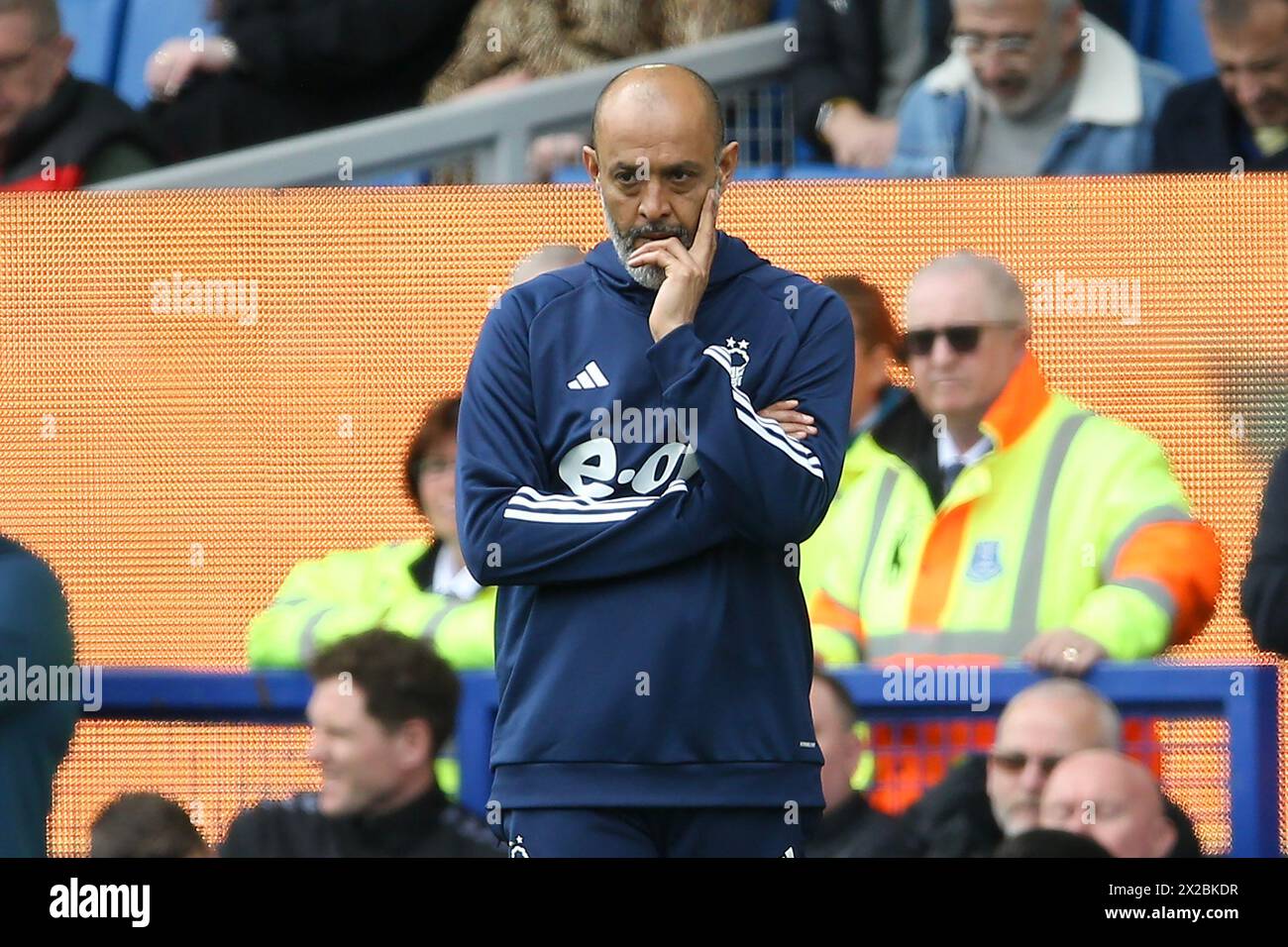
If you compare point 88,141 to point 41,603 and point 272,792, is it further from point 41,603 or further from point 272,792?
point 272,792

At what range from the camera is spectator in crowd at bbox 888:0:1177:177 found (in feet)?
17.6

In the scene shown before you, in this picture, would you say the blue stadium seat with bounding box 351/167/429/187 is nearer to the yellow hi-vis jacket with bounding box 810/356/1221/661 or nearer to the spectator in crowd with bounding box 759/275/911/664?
the spectator in crowd with bounding box 759/275/911/664

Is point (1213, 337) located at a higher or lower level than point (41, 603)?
higher

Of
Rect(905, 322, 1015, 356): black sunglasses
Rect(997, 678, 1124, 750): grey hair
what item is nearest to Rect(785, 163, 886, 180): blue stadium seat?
Rect(905, 322, 1015, 356): black sunglasses

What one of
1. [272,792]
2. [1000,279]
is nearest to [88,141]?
[272,792]

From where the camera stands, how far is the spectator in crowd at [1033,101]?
17.6 ft

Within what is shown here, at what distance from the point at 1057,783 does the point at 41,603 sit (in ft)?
7.17

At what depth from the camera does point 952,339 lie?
16.5 feet

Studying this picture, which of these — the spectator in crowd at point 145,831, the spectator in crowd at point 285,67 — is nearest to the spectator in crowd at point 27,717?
the spectator in crowd at point 145,831

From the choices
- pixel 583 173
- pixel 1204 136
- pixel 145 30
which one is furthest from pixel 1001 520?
pixel 145 30

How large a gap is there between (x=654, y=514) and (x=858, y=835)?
1.71 m

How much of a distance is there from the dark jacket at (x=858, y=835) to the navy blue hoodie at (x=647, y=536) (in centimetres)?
147
